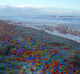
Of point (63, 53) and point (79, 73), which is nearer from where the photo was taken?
point (79, 73)

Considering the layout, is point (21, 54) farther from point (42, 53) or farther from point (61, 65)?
point (61, 65)

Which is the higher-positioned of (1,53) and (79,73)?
(1,53)

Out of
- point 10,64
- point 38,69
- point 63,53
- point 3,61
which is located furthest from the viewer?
point 63,53

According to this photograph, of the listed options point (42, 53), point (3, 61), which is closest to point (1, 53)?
point (3, 61)

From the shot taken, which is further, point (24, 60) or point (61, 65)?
point (24, 60)

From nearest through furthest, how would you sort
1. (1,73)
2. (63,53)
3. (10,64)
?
1. (1,73)
2. (10,64)
3. (63,53)

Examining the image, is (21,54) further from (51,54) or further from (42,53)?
(51,54)

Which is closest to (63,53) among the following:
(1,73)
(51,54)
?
(51,54)

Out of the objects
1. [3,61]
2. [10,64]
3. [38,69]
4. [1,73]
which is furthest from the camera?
[3,61]

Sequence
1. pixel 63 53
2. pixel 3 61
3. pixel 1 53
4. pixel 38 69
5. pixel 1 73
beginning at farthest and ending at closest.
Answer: pixel 63 53 → pixel 1 53 → pixel 3 61 → pixel 38 69 → pixel 1 73
